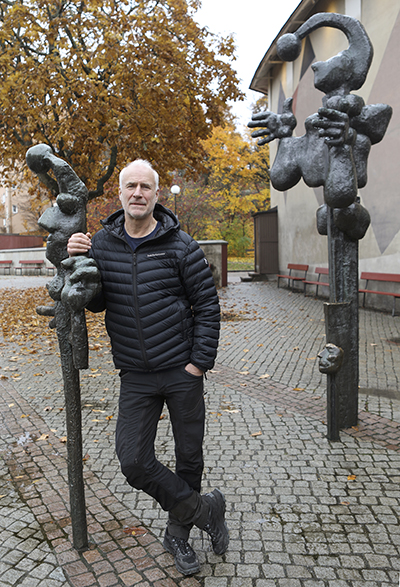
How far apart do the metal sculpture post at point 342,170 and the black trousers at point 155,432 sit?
77.4 inches

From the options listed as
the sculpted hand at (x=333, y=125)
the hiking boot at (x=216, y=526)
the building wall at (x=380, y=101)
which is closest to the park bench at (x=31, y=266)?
the building wall at (x=380, y=101)

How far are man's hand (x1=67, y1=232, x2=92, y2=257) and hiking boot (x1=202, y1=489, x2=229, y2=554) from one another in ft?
5.24

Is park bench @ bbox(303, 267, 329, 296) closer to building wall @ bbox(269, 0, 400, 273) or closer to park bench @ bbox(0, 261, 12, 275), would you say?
building wall @ bbox(269, 0, 400, 273)

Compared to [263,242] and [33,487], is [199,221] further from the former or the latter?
[33,487]

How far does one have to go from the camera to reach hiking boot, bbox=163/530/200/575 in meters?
2.76

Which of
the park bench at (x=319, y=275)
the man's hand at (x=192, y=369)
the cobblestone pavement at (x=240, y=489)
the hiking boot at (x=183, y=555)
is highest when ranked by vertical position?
the man's hand at (x=192, y=369)

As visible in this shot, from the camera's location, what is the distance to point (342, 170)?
4203 millimetres

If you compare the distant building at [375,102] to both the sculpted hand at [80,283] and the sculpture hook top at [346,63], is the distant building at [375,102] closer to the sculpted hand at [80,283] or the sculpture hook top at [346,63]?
the sculpture hook top at [346,63]

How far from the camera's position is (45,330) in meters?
10.9

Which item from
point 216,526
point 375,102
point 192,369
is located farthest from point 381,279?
point 192,369

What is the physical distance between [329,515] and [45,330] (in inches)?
344

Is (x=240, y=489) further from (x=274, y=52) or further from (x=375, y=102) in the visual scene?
(x=274, y=52)

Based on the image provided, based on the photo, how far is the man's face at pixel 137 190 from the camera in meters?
2.67

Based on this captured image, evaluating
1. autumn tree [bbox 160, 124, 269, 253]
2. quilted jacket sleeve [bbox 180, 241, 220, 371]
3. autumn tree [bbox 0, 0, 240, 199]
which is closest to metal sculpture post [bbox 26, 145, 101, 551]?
quilted jacket sleeve [bbox 180, 241, 220, 371]
